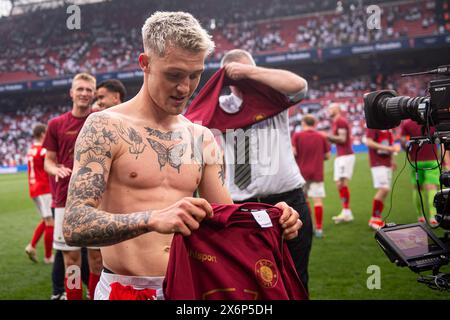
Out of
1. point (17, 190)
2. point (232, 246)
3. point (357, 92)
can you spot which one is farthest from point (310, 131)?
point (357, 92)

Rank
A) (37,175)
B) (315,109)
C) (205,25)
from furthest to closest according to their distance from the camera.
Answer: (205,25) → (315,109) → (37,175)

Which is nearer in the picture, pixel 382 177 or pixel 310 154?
pixel 382 177

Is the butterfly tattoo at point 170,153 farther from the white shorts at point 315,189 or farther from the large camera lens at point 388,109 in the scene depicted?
the white shorts at point 315,189

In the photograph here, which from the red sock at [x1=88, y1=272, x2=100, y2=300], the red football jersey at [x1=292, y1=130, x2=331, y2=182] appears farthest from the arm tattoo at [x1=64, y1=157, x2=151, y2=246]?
the red football jersey at [x1=292, y1=130, x2=331, y2=182]

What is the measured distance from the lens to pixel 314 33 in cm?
3191

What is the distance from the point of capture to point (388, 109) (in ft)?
7.22

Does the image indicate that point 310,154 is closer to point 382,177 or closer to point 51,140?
point 382,177

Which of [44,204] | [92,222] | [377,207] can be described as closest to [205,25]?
[377,207]

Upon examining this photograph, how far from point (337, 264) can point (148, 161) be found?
174 inches

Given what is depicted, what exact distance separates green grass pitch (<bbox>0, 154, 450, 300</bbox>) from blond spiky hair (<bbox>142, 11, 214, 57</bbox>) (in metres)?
3.43

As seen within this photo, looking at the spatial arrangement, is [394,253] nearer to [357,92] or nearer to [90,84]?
[90,84]

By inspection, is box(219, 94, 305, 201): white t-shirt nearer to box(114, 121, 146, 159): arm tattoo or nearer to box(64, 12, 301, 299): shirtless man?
box(64, 12, 301, 299): shirtless man

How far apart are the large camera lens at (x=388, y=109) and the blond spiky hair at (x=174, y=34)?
2.61 feet

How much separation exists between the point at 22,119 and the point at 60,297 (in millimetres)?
33009
